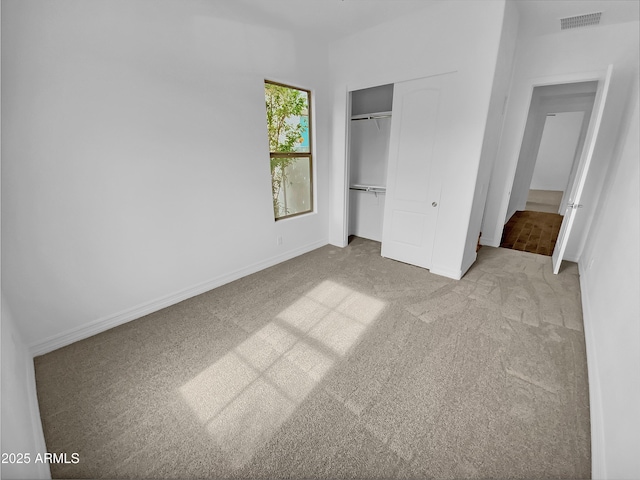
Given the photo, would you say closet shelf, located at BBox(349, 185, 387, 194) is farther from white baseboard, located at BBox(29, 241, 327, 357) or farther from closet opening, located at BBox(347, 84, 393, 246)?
white baseboard, located at BBox(29, 241, 327, 357)

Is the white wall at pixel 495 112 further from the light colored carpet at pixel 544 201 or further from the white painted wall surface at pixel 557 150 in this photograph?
the white painted wall surface at pixel 557 150

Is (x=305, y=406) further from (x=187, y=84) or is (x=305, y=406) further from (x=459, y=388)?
(x=187, y=84)

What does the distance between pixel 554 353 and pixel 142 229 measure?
3429mm

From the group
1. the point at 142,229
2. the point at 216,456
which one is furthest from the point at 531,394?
the point at 142,229

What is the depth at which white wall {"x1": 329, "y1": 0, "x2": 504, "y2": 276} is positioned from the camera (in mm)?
2400

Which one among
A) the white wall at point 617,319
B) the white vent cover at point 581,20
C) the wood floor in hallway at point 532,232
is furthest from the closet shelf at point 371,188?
the white vent cover at point 581,20

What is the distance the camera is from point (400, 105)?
3.04 metres

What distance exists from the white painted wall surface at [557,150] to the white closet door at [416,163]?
7801mm

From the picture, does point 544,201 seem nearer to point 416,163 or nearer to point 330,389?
point 416,163

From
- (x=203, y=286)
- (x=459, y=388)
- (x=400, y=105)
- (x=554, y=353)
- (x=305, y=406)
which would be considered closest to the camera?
(x=305, y=406)

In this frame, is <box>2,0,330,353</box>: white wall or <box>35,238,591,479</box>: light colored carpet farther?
<box>2,0,330,353</box>: white wall

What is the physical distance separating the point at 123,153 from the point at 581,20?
15.6ft

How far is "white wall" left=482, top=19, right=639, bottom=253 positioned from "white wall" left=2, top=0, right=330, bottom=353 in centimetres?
306

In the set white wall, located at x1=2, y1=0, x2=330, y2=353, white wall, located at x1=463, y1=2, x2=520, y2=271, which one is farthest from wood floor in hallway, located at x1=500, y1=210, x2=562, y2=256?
white wall, located at x1=2, y1=0, x2=330, y2=353
